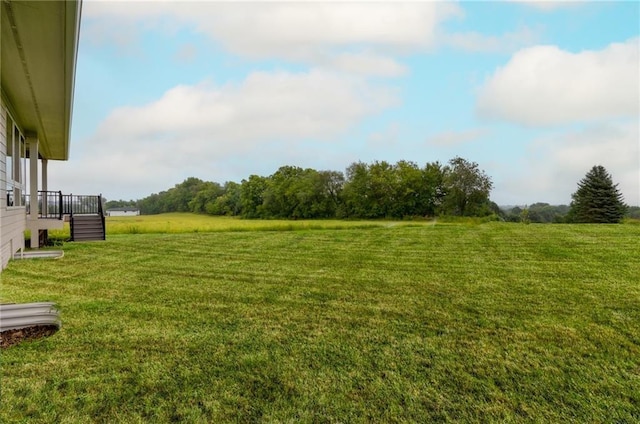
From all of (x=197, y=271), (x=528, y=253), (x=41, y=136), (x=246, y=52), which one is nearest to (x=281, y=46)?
(x=246, y=52)

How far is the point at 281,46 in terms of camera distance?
12.2m

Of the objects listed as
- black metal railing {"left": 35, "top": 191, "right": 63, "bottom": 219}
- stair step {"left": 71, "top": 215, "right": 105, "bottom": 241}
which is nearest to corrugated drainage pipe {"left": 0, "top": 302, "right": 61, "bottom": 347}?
stair step {"left": 71, "top": 215, "right": 105, "bottom": 241}

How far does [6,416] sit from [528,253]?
924 centimetres

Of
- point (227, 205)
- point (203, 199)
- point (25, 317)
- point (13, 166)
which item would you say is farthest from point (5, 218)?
point (203, 199)

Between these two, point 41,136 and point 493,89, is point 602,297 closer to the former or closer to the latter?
point 493,89

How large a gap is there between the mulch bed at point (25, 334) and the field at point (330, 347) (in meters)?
0.18

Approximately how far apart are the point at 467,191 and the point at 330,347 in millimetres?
30153

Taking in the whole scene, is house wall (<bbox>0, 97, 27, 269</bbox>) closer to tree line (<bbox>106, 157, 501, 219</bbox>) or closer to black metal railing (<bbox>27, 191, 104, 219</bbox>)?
black metal railing (<bbox>27, 191, 104, 219</bbox>)

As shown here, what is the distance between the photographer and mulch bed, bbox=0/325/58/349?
121 inches

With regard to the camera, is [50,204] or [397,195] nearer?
[50,204]

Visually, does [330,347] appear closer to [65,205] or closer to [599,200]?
[65,205]

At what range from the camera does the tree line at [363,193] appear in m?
30.1

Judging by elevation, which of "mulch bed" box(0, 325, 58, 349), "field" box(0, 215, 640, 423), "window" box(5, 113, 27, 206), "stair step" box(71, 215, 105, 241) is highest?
"window" box(5, 113, 27, 206)

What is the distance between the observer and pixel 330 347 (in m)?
2.93
